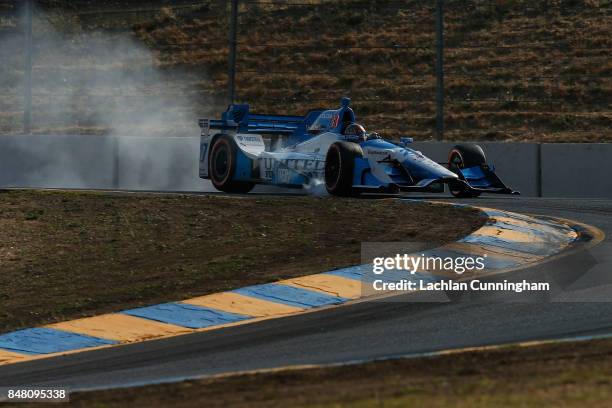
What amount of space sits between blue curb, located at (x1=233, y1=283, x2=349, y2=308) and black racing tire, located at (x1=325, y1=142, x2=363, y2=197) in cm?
539

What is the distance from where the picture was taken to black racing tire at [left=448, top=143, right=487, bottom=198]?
15117 mm

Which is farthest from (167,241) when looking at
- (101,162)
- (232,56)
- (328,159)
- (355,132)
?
(232,56)

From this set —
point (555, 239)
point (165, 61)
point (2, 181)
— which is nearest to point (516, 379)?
point (555, 239)

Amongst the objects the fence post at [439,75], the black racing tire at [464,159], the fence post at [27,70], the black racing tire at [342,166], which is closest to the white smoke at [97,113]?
the fence post at [27,70]

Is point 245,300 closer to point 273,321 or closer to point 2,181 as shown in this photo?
point 273,321

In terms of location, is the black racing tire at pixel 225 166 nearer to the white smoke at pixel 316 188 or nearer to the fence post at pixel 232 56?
the white smoke at pixel 316 188

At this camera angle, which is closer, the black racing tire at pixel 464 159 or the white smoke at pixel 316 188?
the white smoke at pixel 316 188

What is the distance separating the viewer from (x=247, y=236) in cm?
1155

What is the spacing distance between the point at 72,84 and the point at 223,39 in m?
4.38

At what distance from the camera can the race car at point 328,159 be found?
46.8 feet

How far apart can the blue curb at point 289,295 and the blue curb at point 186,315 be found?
0.43m

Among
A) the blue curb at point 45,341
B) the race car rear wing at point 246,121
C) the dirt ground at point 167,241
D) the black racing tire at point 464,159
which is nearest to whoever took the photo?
the blue curb at point 45,341

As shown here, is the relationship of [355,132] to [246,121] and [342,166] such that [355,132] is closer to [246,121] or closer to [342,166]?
[342,166]

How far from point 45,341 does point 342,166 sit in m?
6.85
